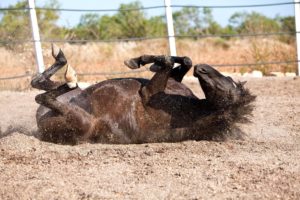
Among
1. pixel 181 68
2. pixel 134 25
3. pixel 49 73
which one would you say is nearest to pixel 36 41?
pixel 49 73

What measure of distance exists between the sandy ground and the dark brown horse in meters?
0.14

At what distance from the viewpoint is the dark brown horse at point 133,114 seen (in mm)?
5094

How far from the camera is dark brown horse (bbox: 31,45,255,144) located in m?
5.09

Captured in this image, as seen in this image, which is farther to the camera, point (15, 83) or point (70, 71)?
point (15, 83)

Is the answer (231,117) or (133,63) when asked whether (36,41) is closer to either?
(133,63)

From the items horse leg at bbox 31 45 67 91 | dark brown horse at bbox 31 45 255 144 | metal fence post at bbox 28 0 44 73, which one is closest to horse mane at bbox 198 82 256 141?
dark brown horse at bbox 31 45 255 144

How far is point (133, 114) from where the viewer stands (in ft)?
16.9

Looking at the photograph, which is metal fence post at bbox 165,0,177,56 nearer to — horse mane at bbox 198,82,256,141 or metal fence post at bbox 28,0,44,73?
metal fence post at bbox 28,0,44,73

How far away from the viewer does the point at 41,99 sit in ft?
16.8

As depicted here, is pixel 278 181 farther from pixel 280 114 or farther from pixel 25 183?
pixel 280 114

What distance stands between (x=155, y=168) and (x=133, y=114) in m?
1.02

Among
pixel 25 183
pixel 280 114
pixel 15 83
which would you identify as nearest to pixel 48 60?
pixel 15 83

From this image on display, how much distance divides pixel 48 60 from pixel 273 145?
5.89 metres

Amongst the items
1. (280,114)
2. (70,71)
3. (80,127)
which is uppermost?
(70,71)
